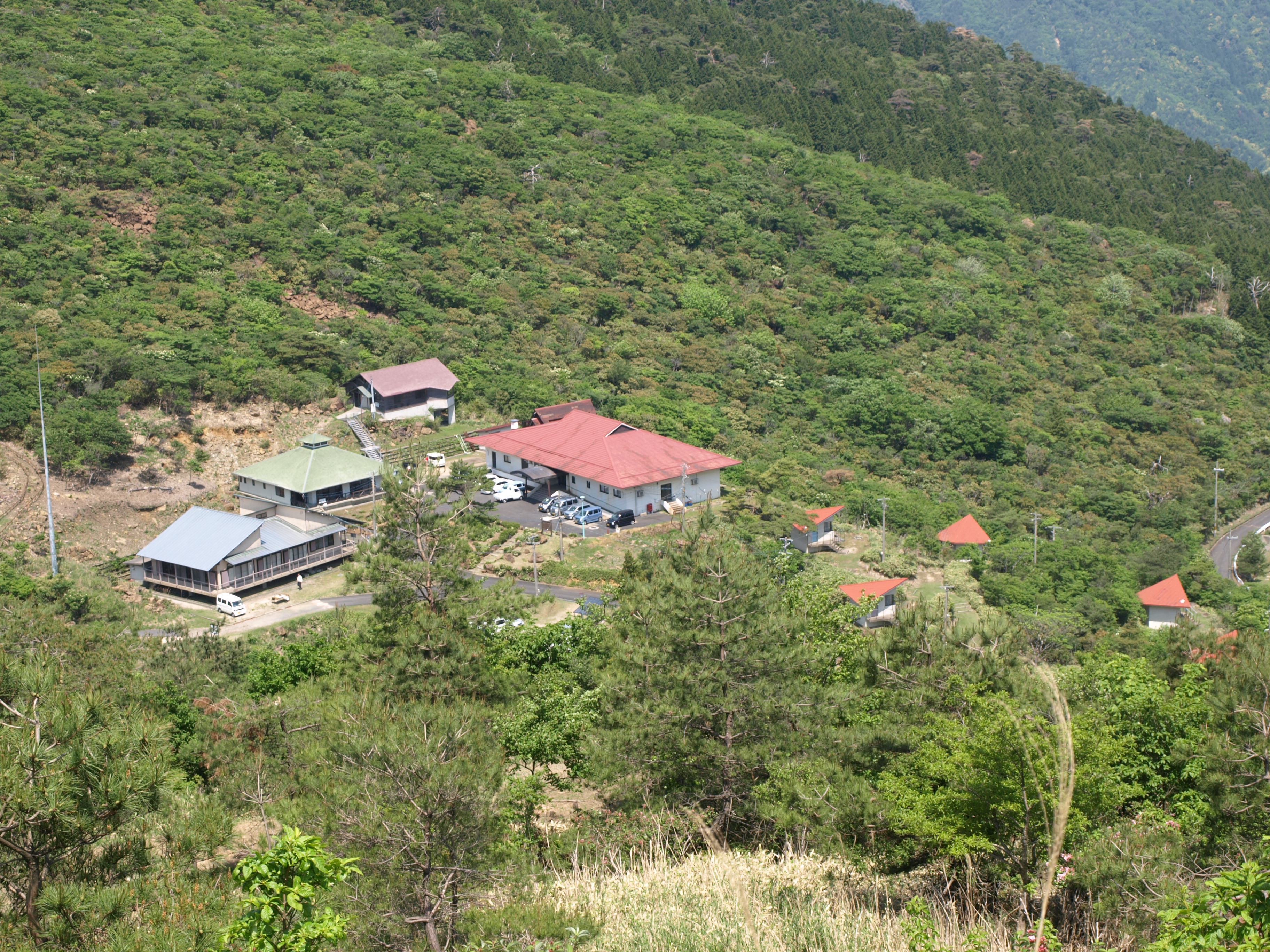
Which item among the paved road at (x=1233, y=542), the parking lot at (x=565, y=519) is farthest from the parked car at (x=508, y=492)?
the paved road at (x=1233, y=542)

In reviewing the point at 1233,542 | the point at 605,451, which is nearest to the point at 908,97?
the point at 1233,542

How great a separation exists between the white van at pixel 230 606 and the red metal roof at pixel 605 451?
10.8 m

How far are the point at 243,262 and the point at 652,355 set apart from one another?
17.3m

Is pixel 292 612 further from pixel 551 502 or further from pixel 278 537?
pixel 551 502

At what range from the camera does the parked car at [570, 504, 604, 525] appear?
3266 cm

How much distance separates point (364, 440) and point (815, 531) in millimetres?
15552

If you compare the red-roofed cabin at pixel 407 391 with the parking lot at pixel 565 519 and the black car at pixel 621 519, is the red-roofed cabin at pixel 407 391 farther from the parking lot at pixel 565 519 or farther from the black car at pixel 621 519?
the black car at pixel 621 519

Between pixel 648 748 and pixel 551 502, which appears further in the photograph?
pixel 551 502

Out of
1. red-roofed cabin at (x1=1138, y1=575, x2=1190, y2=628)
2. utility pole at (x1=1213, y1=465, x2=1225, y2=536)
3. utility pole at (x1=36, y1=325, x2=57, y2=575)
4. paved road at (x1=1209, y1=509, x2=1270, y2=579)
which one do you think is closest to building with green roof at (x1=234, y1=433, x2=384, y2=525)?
utility pole at (x1=36, y1=325, x2=57, y2=575)

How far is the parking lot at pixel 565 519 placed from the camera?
32.1 meters

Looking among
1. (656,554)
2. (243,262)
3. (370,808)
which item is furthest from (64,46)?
(370,808)

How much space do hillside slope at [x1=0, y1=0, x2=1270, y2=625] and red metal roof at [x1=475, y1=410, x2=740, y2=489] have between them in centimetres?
240

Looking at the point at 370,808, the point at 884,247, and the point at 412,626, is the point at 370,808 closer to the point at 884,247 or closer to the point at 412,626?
the point at 412,626

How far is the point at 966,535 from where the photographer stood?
35.9 metres
